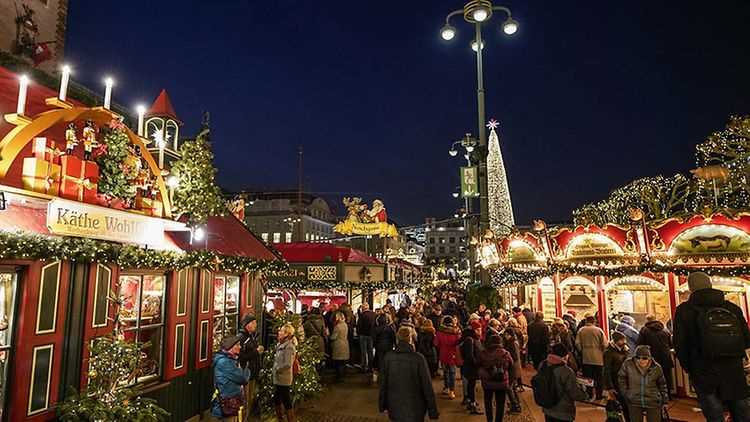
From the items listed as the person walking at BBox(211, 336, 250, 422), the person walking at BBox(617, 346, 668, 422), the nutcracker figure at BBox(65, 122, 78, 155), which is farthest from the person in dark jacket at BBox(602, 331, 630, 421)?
the nutcracker figure at BBox(65, 122, 78, 155)

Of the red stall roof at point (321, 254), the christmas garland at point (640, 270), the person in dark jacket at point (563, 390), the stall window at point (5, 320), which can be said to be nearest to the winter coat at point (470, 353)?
the person in dark jacket at point (563, 390)

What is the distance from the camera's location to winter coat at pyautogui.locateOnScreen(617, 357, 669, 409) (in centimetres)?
593

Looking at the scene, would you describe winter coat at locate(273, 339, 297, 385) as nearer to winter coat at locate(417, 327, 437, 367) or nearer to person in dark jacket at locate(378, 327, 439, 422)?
person in dark jacket at locate(378, 327, 439, 422)

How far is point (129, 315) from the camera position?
6820 millimetres

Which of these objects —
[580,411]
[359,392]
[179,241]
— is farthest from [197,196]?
[580,411]

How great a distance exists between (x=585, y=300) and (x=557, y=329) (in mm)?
8926

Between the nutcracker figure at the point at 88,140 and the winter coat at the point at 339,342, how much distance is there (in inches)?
301

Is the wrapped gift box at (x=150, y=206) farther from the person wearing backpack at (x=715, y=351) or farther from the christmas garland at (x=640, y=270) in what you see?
the christmas garland at (x=640, y=270)

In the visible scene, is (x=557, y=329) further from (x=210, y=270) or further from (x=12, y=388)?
(x=12, y=388)

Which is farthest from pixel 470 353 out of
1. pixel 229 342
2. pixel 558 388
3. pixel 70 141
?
pixel 70 141

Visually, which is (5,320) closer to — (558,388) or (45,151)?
(45,151)

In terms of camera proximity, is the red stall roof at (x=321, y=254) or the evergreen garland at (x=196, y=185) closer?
the evergreen garland at (x=196, y=185)

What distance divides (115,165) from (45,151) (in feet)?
3.79

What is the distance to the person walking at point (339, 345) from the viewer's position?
38.3 ft
